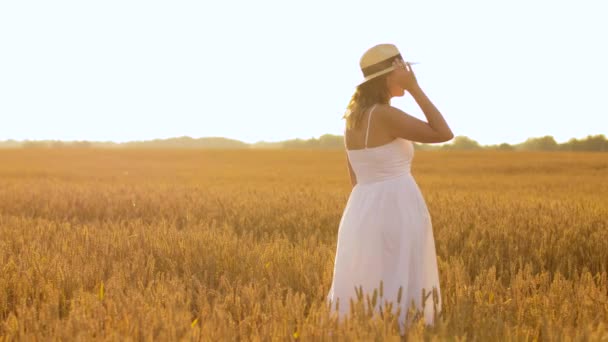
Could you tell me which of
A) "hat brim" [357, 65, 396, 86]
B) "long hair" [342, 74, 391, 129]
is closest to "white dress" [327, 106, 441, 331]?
"long hair" [342, 74, 391, 129]

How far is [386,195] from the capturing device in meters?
3.64

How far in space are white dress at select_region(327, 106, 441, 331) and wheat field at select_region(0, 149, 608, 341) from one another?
0.22m

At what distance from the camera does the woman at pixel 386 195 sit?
351cm

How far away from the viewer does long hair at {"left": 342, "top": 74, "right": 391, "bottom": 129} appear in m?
3.55

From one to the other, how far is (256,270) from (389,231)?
158 centimetres

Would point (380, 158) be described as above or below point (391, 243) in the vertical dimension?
above

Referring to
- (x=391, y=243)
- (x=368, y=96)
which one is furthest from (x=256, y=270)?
(x=368, y=96)

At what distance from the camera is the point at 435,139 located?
353cm

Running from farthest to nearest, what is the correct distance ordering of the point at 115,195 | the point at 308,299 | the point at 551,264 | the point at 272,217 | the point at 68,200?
1. the point at 115,195
2. the point at 68,200
3. the point at 272,217
4. the point at 551,264
5. the point at 308,299

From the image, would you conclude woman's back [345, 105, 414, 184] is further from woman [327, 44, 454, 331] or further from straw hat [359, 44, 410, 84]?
straw hat [359, 44, 410, 84]

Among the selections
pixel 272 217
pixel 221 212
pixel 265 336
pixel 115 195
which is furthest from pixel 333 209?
pixel 265 336

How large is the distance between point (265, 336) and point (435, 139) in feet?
4.98

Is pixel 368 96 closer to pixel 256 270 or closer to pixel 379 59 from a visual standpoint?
pixel 379 59

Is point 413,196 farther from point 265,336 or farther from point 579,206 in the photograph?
point 579,206
